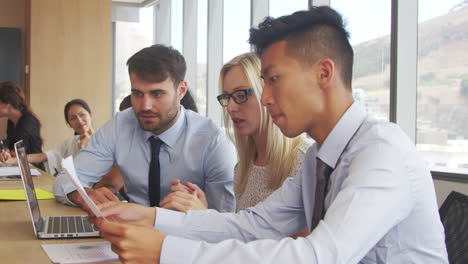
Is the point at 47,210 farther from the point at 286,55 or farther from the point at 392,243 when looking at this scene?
the point at 392,243

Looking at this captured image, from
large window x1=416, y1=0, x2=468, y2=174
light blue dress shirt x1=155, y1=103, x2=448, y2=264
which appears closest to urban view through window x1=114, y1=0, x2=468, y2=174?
large window x1=416, y1=0, x2=468, y2=174

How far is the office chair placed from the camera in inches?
53.7

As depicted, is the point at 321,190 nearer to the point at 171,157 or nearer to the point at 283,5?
the point at 171,157

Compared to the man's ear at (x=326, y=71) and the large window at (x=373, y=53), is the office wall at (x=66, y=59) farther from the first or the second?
the man's ear at (x=326, y=71)

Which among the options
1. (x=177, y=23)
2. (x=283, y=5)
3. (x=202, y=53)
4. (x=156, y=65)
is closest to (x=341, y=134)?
(x=156, y=65)

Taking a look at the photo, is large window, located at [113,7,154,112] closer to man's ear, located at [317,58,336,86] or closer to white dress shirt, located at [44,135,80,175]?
white dress shirt, located at [44,135,80,175]

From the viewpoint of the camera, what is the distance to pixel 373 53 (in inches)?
165

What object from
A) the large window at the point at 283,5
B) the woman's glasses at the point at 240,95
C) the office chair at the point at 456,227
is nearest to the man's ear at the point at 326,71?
the office chair at the point at 456,227

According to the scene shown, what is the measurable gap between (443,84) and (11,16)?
6.61 meters

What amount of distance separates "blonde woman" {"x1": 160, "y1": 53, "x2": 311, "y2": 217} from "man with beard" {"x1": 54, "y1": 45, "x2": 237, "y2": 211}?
0.21 m

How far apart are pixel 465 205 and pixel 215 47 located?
5.63 meters

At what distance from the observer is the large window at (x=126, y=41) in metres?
9.24

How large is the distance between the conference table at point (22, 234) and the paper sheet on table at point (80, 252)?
1.0 inches

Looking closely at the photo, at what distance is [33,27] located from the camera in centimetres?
691
